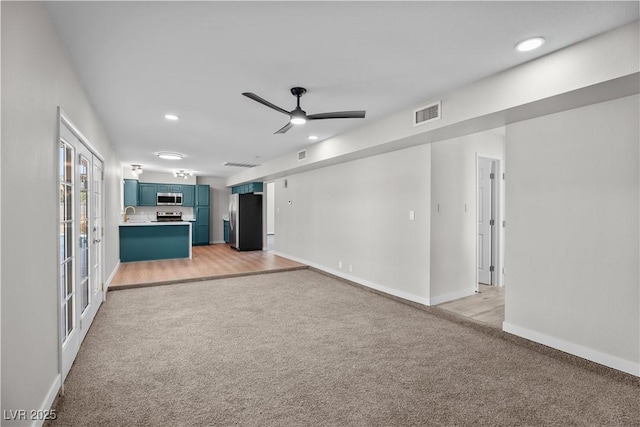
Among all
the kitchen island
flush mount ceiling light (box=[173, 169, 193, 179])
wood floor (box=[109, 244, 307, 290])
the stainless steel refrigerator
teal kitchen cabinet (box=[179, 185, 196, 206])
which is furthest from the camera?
teal kitchen cabinet (box=[179, 185, 196, 206])

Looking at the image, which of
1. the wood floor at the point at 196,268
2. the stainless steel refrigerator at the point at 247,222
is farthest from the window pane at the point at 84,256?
the stainless steel refrigerator at the point at 247,222

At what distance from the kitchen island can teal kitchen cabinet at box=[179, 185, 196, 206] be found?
128 inches

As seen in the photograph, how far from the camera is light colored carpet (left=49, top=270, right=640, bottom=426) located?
6.63 ft

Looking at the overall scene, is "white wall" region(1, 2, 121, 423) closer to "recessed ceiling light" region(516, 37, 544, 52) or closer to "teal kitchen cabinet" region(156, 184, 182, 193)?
"recessed ceiling light" region(516, 37, 544, 52)

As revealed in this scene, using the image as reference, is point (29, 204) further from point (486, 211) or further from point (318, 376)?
point (486, 211)

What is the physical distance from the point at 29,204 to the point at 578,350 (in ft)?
13.4

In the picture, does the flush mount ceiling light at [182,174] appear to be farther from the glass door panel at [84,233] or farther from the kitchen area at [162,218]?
the glass door panel at [84,233]

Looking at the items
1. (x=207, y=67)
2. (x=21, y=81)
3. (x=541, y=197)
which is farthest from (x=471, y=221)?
(x=21, y=81)

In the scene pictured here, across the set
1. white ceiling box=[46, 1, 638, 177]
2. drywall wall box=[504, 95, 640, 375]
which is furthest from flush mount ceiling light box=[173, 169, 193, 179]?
drywall wall box=[504, 95, 640, 375]

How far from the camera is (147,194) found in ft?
33.0

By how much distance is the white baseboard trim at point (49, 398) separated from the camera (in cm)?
183

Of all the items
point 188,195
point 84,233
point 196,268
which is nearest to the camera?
point 84,233

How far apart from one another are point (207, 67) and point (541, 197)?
327cm

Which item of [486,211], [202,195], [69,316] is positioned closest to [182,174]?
[202,195]
